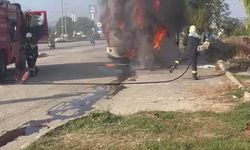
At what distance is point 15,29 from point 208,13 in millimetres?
19761

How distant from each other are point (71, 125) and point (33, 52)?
36.0 feet

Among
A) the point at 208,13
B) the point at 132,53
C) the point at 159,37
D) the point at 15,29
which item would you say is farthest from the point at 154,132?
the point at 208,13

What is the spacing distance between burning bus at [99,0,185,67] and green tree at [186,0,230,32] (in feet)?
36.8

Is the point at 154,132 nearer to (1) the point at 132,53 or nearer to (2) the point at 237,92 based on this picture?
(2) the point at 237,92

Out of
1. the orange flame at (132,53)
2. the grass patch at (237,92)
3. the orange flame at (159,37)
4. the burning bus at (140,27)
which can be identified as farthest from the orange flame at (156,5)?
the grass patch at (237,92)

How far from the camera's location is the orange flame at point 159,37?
2073 cm

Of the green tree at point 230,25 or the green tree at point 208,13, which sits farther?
the green tree at point 230,25

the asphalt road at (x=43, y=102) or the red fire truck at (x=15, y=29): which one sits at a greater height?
the red fire truck at (x=15, y=29)

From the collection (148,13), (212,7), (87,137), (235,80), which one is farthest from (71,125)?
(212,7)

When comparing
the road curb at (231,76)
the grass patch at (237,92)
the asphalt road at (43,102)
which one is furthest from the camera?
the road curb at (231,76)

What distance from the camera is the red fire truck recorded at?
57.8 ft

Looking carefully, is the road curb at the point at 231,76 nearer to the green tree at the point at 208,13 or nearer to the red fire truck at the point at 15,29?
the red fire truck at the point at 15,29

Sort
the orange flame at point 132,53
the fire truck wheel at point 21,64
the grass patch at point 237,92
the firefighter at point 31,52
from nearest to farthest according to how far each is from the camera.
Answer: the grass patch at point 237,92 < the firefighter at point 31,52 < the fire truck wheel at point 21,64 < the orange flame at point 132,53

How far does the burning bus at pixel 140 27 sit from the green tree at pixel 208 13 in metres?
11.2
